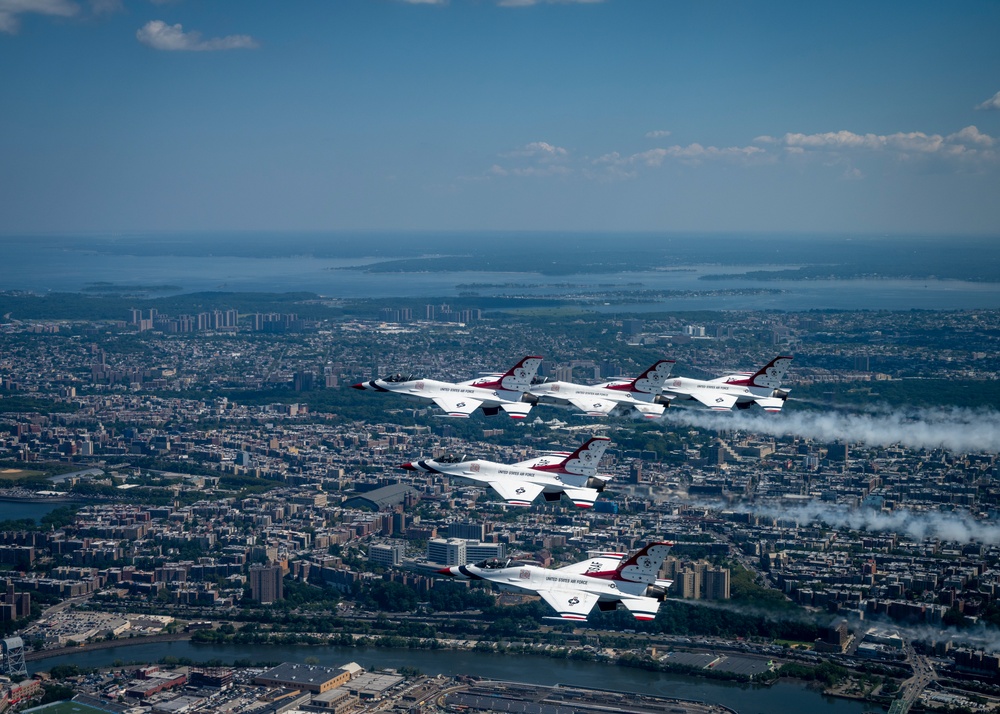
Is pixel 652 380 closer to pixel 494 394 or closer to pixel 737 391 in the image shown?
pixel 737 391

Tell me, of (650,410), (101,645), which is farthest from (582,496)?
(101,645)

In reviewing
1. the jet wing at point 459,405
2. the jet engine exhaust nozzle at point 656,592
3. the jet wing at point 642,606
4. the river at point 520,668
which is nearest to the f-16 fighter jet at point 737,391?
the jet wing at point 459,405

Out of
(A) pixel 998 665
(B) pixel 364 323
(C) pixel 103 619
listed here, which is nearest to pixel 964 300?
(B) pixel 364 323

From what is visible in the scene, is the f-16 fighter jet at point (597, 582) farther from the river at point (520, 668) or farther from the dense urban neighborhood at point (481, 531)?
A: the river at point (520, 668)

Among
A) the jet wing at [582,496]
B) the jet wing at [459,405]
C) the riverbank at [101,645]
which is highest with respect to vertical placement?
the jet wing at [459,405]

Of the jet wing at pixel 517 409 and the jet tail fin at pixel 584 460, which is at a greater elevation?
the jet wing at pixel 517 409

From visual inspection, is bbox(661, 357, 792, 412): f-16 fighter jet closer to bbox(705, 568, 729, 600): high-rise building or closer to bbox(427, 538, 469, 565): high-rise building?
bbox(705, 568, 729, 600): high-rise building
